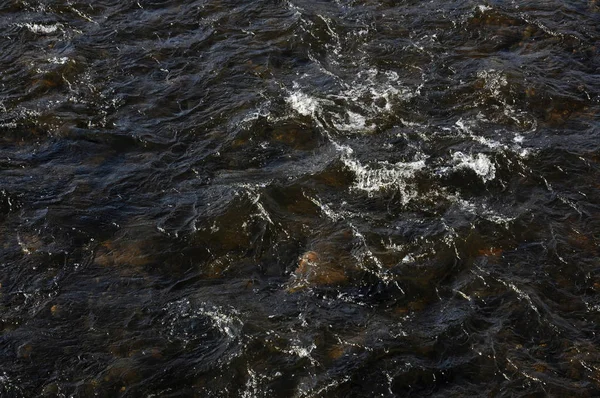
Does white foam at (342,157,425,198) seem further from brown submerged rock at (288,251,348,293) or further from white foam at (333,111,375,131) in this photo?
brown submerged rock at (288,251,348,293)

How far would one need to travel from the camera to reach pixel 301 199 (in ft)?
35.1

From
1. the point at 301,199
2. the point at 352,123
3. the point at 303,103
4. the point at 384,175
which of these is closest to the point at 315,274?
the point at 301,199

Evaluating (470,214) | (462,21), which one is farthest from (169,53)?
(470,214)

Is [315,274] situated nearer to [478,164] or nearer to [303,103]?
[478,164]

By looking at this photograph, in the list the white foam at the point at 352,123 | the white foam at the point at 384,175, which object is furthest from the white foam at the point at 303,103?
the white foam at the point at 384,175

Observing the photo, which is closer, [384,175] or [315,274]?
[315,274]

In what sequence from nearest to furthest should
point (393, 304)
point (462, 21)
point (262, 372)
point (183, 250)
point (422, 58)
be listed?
point (262, 372), point (393, 304), point (183, 250), point (422, 58), point (462, 21)

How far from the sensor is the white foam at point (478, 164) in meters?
10.9

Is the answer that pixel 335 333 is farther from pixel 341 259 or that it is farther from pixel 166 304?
pixel 166 304

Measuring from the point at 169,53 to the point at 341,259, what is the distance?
6581 mm

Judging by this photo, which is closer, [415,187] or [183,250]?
[183,250]

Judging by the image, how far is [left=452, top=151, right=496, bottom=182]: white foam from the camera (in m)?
10.9

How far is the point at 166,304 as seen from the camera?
9.26m

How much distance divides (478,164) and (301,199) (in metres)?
2.94
